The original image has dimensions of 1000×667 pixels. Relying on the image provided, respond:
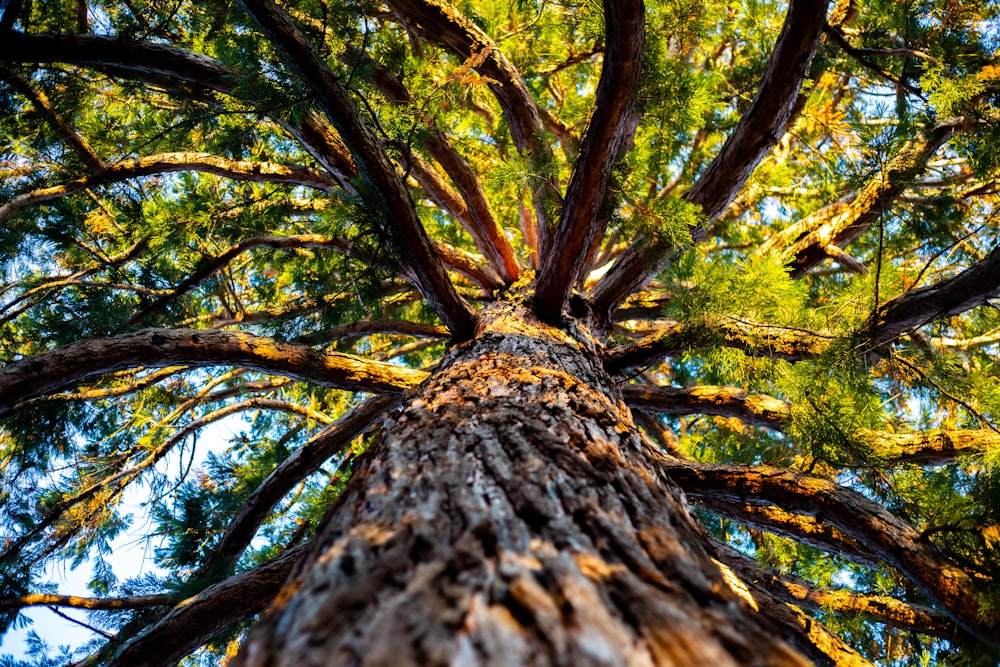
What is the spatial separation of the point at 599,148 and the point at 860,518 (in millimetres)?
1861

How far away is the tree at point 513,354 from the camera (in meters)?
0.81

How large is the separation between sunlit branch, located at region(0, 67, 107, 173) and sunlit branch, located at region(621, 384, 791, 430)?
3695 millimetres

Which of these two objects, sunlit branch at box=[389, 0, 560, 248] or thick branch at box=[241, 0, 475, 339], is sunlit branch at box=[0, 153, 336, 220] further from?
thick branch at box=[241, 0, 475, 339]

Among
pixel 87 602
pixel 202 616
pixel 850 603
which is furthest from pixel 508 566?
pixel 87 602

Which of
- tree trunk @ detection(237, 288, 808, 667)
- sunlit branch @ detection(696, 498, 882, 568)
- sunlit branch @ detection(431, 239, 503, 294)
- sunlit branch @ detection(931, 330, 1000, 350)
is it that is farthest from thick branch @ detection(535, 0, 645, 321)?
sunlit branch @ detection(931, 330, 1000, 350)

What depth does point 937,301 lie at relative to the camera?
7.21 ft

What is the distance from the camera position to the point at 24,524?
11.3 ft

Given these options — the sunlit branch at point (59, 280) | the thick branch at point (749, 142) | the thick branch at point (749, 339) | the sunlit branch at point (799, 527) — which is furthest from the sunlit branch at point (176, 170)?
the sunlit branch at point (799, 527)

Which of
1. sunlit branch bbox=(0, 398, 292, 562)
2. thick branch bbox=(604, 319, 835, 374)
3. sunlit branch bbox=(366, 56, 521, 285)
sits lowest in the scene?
sunlit branch bbox=(0, 398, 292, 562)

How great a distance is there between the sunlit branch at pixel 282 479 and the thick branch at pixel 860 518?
195 cm

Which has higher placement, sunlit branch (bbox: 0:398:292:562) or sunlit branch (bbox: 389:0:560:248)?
sunlit branch (bbox: 389:0:560:248)

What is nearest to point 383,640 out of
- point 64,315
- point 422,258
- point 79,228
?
point 422,258

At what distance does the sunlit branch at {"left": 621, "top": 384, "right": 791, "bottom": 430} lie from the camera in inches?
118

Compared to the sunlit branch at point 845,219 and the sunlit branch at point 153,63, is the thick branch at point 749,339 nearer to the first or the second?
the sunlit branch at point 845,219
